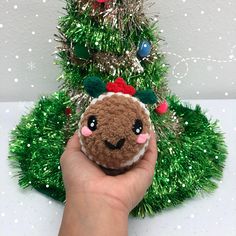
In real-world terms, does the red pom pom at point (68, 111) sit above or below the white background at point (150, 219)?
above

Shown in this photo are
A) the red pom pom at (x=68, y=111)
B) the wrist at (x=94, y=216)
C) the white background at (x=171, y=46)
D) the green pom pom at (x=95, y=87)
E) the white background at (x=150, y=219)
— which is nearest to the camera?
the wrist at (x=94, y=216)

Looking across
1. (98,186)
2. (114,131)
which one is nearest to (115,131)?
(114,131)

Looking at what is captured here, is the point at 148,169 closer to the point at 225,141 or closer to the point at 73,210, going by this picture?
the point at 73,210

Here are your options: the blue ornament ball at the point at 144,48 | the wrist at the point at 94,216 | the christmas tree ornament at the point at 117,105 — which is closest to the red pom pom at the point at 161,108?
the christmas tree ornament at the point at 117,105

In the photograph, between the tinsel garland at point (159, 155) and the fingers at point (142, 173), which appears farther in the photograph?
the tinsel garland at point (159, 155)

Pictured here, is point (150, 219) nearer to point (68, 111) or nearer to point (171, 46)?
point (68, 111)

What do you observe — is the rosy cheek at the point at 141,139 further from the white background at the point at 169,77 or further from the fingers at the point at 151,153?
the white background at the point at 169,77

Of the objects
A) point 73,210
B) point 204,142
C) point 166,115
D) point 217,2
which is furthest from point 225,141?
point 73,210

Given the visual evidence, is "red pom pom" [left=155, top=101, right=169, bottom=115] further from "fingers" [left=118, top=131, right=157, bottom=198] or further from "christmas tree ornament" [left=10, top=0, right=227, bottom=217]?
"fingers" [left=118, top=131, right=157, bottom=198]
